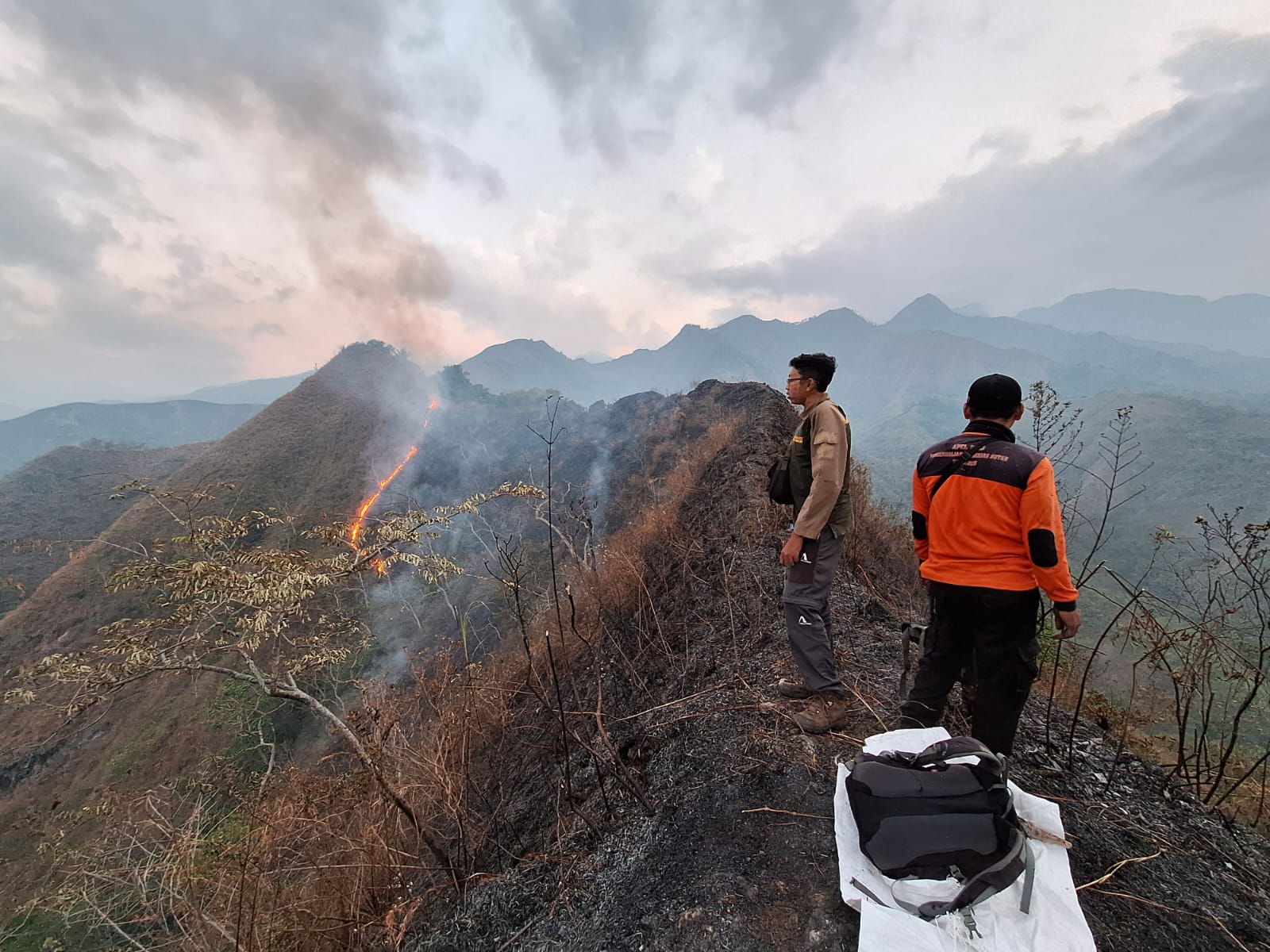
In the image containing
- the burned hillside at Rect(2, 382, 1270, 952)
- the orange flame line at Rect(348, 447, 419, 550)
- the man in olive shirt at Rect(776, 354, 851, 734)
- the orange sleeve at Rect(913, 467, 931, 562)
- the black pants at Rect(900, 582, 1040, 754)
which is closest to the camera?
the burned hillside at Rect(2, 382, 1270, 952)

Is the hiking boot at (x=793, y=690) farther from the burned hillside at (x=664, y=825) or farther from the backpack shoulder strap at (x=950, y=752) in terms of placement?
the backpack shoulder strap at (x=950, y=752)

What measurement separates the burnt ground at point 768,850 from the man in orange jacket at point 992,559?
674 mm

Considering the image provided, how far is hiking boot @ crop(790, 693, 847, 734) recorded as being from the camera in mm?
3006

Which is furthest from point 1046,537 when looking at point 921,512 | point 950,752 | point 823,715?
point 823,715

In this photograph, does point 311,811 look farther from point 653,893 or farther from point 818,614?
point 818,614

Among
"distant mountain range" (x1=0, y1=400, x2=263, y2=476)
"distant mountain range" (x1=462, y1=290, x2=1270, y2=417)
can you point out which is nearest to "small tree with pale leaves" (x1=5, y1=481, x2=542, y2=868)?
"distant mountain range" (x1=0, y1=400, x2=263, y2=476)

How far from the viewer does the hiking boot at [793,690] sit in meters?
3.31

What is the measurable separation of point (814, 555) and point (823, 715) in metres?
1.01

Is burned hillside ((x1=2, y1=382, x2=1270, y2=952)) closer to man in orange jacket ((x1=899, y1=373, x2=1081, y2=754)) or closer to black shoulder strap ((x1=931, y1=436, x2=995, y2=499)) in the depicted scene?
man in orange jacket ((x1=899, y1=373, x2=1081, y2=754))

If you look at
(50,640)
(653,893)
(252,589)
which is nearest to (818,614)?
(653,893)

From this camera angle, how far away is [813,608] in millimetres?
3051

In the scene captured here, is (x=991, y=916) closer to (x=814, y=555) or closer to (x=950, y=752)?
(x=950, y=752)

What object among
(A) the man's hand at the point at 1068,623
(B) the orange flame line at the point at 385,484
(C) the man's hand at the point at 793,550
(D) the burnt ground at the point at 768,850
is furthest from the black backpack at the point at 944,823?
(B) the orange flame line at the point at 385,484

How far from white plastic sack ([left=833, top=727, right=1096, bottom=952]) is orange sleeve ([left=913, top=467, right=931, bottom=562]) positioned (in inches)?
48.4
